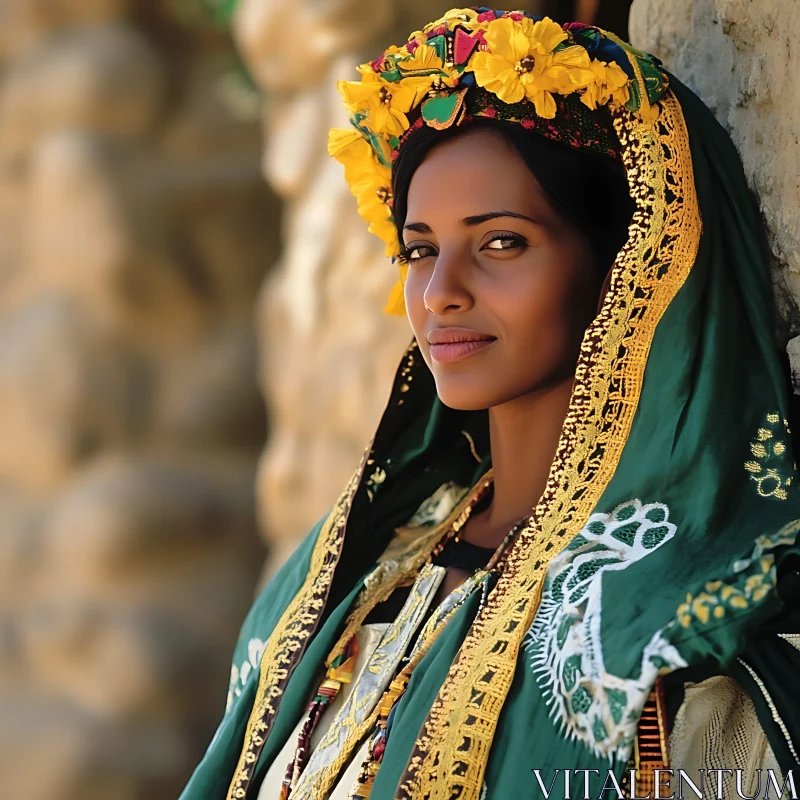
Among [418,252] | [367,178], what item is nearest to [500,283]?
[418,252]

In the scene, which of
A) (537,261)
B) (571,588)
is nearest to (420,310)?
(537,261)

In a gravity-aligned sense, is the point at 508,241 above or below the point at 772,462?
above

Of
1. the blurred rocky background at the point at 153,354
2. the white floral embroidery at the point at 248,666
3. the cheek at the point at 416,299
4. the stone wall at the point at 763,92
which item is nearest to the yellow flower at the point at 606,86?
the stone wall at the point at 763,92

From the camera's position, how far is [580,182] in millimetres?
1840

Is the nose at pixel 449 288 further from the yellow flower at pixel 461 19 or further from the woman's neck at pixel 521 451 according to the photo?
the yellow flower at pixel 461 19

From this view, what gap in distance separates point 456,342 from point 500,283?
0.34 ft

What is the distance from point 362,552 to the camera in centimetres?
214

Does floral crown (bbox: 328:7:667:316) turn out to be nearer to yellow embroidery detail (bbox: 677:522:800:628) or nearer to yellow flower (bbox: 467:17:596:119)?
yellow flower (bbox: 467:17:596:119)

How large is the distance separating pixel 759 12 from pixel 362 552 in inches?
41.0

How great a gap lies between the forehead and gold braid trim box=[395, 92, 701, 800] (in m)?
0.15

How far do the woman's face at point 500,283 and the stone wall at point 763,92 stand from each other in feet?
0.88

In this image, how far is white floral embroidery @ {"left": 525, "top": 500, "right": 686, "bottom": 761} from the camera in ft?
4.68

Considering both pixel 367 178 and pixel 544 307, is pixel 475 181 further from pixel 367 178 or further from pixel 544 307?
pixel 367 178

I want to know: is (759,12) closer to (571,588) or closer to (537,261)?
(537,261)
